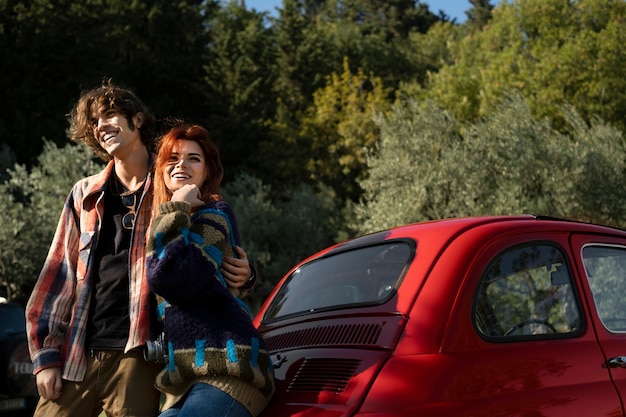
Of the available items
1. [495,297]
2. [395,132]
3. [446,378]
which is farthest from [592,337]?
[395,132]

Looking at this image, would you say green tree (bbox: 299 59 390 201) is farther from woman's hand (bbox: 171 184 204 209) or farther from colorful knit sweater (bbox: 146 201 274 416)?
colorful knit sweater (bbox: 146 201 274 416)

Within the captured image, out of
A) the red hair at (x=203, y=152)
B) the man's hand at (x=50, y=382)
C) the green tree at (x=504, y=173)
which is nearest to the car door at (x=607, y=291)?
the red hair at (x=203, y=152)

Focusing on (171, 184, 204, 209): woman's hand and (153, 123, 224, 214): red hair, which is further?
(153, 123, 224, 214): red hair

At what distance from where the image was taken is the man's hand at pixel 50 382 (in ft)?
10.7

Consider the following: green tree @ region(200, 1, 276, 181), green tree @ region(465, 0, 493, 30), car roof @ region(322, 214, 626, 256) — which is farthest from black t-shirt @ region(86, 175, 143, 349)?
green tree @ region(465, 0, 493, 30)

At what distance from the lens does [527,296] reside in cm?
372

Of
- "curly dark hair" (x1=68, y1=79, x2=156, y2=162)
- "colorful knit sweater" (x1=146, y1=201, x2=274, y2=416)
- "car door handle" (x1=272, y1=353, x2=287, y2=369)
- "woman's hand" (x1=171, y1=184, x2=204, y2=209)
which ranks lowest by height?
"car door handle" (x1=272, y1=353, x2=287, y2=369)

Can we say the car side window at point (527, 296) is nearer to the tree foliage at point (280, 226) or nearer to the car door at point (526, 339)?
the car door at point (526, 339)

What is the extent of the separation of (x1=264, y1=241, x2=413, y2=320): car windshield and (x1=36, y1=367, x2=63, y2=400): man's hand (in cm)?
115

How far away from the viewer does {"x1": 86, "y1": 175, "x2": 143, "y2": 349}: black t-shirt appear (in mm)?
3283

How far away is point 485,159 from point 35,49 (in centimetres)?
2358

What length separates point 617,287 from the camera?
Answer: 422cm

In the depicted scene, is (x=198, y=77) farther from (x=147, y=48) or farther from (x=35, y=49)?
(x=35, y=49)

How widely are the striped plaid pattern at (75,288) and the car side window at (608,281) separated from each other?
1.97 meters
